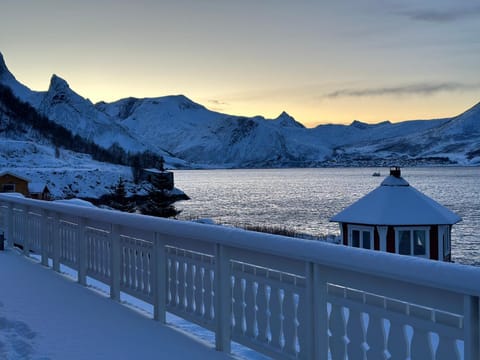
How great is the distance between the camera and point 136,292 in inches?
252

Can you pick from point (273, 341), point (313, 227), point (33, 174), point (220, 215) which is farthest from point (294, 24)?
point (33, 174)

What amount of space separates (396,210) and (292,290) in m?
16.3

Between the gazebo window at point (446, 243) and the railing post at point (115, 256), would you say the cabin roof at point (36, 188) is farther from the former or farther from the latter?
the railing post at point (115, 256)

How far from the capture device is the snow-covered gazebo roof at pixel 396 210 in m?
19.4

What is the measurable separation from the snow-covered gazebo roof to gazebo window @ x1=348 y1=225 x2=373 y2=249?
293 millimetres

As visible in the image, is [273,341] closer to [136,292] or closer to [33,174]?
[136,292]

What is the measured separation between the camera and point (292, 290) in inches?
161

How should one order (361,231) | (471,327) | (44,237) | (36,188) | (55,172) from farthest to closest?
(55,172)
(36,188)
(361,231)
(44,237)
(471,327)

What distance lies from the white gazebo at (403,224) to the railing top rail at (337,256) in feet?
48.1

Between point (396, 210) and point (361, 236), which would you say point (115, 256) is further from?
point (361, 236)

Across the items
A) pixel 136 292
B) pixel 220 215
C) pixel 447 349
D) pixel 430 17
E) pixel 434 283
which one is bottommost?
pixel 220 215

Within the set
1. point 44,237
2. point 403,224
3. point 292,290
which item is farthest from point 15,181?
point 292,290

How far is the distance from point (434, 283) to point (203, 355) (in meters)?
2.54

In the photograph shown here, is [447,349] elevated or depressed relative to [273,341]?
elevated
